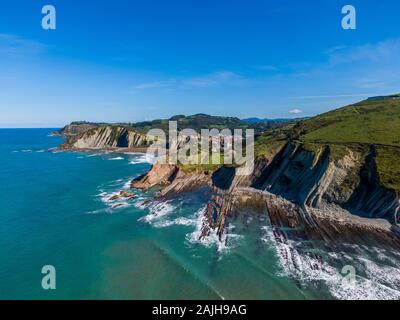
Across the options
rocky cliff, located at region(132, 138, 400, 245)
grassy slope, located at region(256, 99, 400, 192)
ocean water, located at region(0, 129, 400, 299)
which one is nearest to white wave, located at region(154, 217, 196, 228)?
ocean water, located at region(0, 129, 400, 299)

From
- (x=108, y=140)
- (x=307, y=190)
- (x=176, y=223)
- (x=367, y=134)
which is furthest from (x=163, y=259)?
(x=108, y=140)

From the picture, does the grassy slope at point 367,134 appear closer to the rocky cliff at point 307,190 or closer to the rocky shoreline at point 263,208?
the rocky cliff at point 307,190

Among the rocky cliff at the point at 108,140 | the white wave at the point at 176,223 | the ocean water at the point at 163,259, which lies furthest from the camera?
the rocky cliff at the point at 108,140

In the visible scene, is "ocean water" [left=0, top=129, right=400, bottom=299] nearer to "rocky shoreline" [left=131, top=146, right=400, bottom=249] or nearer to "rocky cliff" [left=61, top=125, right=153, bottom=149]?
"rocky shoreline" [left=131, top=146, right=400, bottom=249]

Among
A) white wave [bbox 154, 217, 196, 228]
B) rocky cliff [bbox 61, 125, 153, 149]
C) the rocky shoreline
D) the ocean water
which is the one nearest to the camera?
the ocean water

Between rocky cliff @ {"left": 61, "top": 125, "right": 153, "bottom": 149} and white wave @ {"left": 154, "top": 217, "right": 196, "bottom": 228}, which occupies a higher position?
rocky cliff @ {"left": 61, "top": 125, "right": 153, "bottom": 149}

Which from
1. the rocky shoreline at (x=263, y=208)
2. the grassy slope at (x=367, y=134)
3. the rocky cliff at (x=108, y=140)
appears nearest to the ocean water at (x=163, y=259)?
the rocky shoreline at (x=263, y=208)
